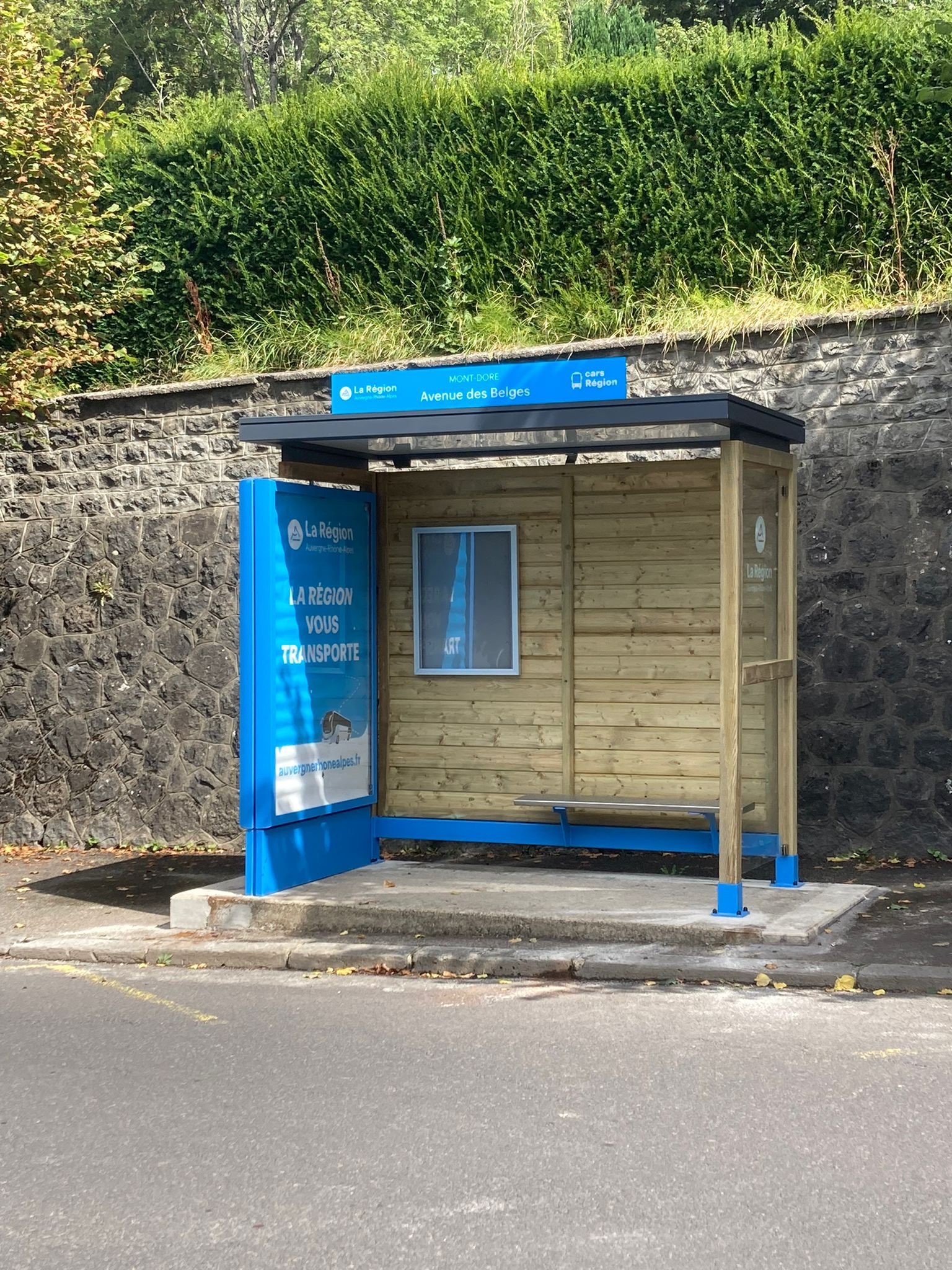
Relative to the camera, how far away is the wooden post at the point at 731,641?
782cm

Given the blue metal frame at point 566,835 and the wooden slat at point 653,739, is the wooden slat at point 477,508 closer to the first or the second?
the wooden slat at point 653,739

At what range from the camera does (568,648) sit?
31.0 ft

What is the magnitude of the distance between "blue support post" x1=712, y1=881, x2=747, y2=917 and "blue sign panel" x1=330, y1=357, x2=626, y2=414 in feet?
8.89

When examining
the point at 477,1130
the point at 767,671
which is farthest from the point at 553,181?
the point at 477,1130

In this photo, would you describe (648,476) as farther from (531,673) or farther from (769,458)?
(531,673)

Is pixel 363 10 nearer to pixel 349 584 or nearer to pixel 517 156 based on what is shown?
pixel 517 156

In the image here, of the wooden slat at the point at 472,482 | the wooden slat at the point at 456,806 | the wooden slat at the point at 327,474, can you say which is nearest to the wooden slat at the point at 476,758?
the wooden slat at the point at 456,806

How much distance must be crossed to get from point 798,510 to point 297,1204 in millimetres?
6846

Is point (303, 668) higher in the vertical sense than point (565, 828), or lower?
higher

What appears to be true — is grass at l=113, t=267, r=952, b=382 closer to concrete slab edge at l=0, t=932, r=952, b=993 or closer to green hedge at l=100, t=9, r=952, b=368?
green hedge at l=100, t=9, r=952, b=368

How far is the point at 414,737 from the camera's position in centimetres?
991

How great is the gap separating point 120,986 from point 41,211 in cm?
658

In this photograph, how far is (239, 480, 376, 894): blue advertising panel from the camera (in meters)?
8.70

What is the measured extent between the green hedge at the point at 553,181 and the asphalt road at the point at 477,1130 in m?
6.96
